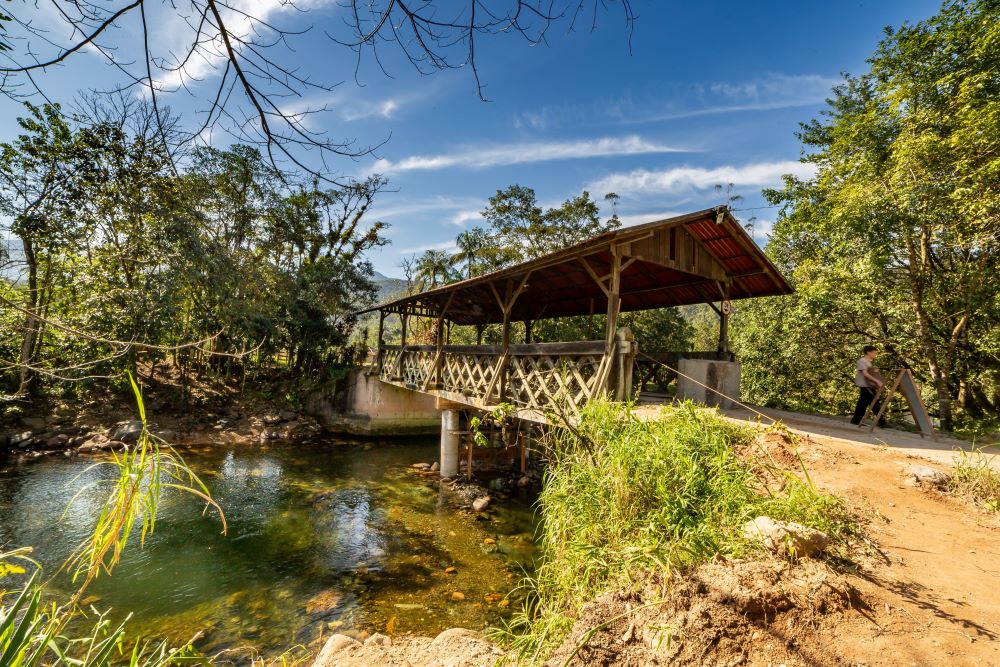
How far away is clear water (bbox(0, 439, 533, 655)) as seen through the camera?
5039 mm

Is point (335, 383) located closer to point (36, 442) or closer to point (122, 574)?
point (36, 442)

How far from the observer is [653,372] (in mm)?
10125

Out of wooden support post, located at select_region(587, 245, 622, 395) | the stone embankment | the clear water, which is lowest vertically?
the clear water

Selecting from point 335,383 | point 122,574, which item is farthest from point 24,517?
point 335,383

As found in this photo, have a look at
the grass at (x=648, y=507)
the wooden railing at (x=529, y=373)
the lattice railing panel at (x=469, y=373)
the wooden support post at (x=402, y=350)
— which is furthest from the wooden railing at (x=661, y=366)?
the wooden support post at (x=402, y=350)

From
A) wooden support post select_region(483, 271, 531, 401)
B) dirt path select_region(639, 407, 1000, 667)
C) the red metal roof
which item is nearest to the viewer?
dirt path select_region(639, 407, 1000, 667)

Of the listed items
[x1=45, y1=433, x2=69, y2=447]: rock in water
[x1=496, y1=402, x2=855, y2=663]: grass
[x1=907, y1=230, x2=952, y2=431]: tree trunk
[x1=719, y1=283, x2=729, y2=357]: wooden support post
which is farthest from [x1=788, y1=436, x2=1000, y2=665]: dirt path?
[x1=45, y1=433, x2=69, y2=447]: rock in water

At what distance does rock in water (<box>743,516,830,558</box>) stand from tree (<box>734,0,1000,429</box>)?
27.5 feet

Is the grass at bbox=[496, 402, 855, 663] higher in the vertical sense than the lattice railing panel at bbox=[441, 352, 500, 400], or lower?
lower

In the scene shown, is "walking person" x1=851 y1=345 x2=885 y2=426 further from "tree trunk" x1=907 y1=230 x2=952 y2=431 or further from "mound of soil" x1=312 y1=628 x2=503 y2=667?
"mound of soil" x1=312 y1=628 x2=503 y2=667

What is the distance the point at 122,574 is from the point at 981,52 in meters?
18.2

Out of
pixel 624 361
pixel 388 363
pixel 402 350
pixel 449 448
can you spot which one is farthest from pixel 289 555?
pixel 388 363

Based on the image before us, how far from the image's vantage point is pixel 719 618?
95.8 inches

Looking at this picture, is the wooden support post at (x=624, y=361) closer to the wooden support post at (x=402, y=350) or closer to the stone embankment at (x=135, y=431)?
the wooden support post at (x=402, y=350)
